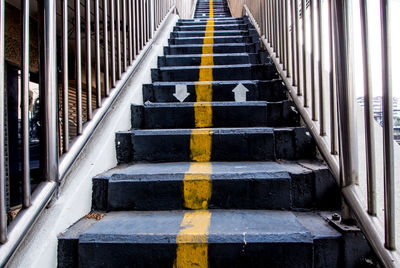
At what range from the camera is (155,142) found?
56.5 inches

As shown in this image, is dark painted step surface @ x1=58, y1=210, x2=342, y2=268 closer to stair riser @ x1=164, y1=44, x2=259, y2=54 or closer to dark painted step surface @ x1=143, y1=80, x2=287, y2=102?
dark painted step surface @ x1=143, y1=80, x2=287, y2=102

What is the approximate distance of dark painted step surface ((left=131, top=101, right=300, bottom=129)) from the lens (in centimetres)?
162

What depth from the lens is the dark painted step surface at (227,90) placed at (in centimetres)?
184

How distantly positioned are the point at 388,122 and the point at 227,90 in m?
1.22

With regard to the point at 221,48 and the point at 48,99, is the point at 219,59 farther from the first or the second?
the point at 48,99

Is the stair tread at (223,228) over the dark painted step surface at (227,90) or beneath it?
beneath

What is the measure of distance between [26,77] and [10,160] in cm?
330

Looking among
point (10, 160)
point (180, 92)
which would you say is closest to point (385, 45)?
point (180, 92)

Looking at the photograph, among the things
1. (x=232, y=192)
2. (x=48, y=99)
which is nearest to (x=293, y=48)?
(x=232, y=192)

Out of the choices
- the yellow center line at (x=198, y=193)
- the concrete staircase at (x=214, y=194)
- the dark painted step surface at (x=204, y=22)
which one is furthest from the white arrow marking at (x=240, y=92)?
the dark painted step surface at (x=204, y=22)

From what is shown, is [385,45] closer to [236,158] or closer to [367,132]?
[367,132]

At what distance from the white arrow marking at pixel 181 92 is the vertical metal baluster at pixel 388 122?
1315 millimetres

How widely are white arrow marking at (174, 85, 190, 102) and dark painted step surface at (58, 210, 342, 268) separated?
3.64 ft

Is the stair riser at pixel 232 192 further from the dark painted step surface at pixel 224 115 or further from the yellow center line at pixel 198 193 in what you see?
the dark painted step surface at pixel 224 115
